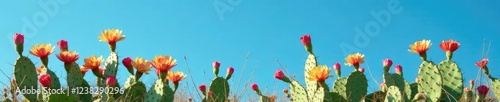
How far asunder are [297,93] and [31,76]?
142 centimetres

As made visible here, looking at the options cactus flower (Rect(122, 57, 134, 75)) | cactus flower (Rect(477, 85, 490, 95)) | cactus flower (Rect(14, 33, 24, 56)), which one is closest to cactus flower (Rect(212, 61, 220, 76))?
cactus flower (Rect(122, 57, 134, 75))

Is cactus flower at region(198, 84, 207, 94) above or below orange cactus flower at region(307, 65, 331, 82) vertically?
above

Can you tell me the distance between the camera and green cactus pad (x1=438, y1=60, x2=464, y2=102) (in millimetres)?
3346

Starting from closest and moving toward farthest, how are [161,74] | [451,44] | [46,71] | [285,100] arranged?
1. [161,74]
2. [46,71]
3. [451,44]
4. [285,100]

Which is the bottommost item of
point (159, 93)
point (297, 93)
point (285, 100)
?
point (159, 93)

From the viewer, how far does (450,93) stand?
341 cm

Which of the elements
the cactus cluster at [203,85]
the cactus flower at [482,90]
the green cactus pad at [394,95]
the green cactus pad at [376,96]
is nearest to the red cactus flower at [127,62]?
the cactus cluster at [203,85]

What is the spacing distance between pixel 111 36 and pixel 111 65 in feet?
0.53

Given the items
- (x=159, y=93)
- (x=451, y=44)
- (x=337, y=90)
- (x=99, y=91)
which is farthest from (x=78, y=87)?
(x=451, y=44)

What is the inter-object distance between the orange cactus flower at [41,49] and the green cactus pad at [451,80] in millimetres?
2065

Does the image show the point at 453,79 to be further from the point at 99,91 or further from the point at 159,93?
the point at 99,91

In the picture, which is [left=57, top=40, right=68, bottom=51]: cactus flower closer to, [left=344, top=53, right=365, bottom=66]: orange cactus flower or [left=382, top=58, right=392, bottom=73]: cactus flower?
[left=344, top=53, right=365, bottom=66]: orange cactus flower

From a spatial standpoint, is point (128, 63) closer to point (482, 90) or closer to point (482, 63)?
point (482, 90)

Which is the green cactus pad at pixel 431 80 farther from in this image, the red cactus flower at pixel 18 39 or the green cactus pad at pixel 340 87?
the red cactus flower at pixel 18 39
